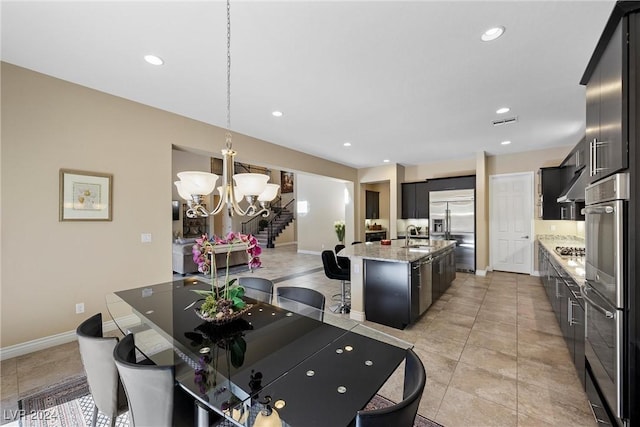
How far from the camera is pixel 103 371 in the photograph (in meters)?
1.37

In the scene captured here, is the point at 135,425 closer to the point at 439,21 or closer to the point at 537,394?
the point at 537,394

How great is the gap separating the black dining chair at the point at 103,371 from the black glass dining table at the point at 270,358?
0.18 meters

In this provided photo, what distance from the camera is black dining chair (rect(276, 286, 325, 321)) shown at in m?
2.06

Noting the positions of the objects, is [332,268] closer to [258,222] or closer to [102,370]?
[102,370]

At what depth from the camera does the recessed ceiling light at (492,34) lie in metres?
2.02

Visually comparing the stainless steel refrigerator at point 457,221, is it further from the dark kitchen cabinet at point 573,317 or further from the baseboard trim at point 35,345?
the baseboard trim at point 35,345

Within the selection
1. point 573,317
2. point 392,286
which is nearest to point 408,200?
point 392,286

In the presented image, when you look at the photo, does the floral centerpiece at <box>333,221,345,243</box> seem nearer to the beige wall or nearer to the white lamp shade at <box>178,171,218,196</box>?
the beige wall

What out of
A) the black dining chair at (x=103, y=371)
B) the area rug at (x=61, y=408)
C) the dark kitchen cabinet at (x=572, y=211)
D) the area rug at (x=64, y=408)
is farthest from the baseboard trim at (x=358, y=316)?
the dark kitchen cabinet at (x=572, y=211)

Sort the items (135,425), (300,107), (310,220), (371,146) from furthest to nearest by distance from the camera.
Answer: (310,220), (371,146), (300,107), (135,425)

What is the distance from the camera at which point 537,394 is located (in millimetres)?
2084

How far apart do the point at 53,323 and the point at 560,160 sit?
8789 millimetres

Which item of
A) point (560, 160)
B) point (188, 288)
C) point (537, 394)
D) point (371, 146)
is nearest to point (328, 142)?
point (371, 146)

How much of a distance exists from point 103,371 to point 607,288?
292 centimetres
